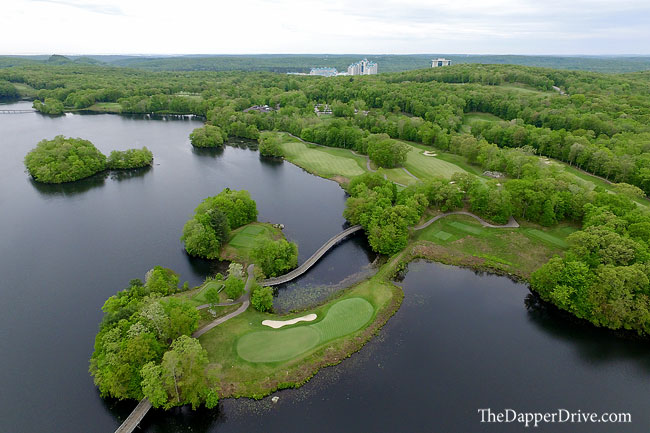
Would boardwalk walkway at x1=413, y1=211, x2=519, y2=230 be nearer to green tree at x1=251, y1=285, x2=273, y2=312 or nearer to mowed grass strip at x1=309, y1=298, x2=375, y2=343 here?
mowed grass strip at x1=309, y1=298, x2=375, y2=343

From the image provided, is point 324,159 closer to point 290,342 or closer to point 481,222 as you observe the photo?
point 481,222

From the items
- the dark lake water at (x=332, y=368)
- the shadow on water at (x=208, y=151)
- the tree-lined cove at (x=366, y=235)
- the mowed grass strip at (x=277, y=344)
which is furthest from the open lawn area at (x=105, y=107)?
the mowed grass strip at (x=277, y=344)

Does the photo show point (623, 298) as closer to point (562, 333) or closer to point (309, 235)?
point (562, 333)

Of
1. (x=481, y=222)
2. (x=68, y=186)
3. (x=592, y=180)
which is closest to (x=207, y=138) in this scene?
(x=68, y=186)

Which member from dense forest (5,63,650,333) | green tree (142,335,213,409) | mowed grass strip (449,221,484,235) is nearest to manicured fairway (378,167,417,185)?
dense forest (5,63,650,333)

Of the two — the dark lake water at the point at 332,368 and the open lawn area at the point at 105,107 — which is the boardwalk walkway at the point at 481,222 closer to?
the dark lake water at the point at 332,368

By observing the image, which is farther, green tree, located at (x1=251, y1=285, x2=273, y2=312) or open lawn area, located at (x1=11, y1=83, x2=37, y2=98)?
open lawn area, located at (x1=11, y1=83, x2=37, y2=98)

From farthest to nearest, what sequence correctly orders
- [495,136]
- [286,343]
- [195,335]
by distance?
[495,136] < [195,335] < [286,343]
